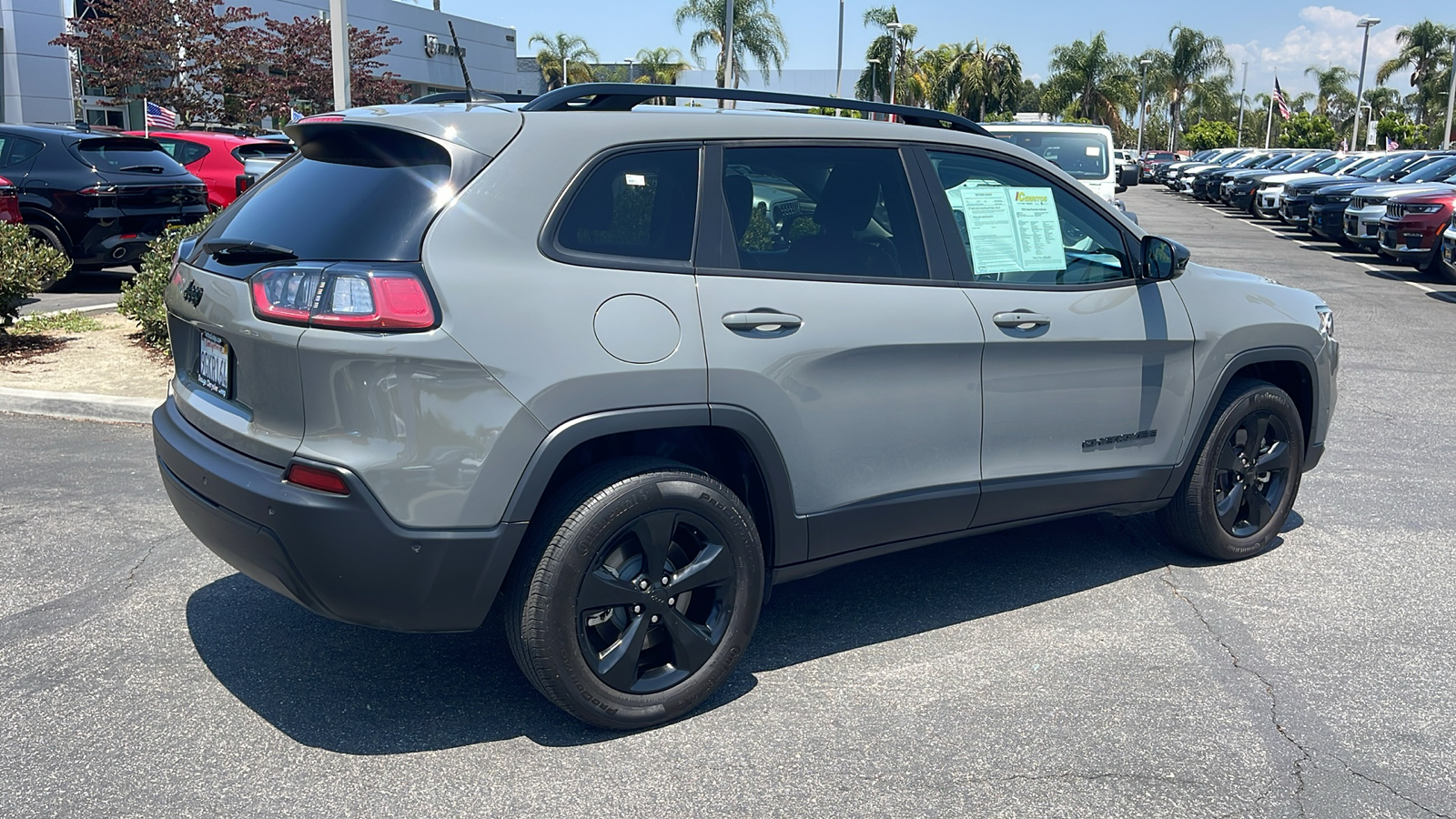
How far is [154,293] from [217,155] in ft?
27.0

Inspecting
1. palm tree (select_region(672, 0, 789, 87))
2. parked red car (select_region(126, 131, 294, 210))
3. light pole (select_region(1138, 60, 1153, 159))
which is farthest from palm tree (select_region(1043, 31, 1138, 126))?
parked red car (select_region(126, 131, 294, 210))

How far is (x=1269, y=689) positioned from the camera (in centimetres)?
390

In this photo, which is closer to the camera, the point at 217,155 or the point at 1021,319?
the point at 1021,319

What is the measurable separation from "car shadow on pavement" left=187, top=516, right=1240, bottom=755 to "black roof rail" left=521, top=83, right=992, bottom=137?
1.75 m

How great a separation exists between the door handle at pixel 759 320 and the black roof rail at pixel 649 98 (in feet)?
2.14

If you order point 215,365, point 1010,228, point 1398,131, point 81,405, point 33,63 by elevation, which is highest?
point 1398,131

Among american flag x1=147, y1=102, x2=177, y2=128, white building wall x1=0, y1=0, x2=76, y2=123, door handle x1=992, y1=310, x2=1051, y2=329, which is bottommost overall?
door handle x1=992, y1=310, x2=1051, y2=329

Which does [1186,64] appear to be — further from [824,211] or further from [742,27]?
[824,211]

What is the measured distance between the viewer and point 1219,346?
4738 mm

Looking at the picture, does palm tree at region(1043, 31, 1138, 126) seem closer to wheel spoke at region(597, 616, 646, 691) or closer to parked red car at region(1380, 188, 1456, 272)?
parked red car at region(1380, 188, 1456, 272)

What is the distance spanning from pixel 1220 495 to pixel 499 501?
3.18m

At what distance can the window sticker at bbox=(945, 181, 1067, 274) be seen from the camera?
13.9ft

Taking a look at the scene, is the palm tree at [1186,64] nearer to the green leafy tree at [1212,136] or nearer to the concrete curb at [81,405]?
the green leafy tree at [1212,136]

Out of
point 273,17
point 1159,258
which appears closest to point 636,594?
point 1159,258
